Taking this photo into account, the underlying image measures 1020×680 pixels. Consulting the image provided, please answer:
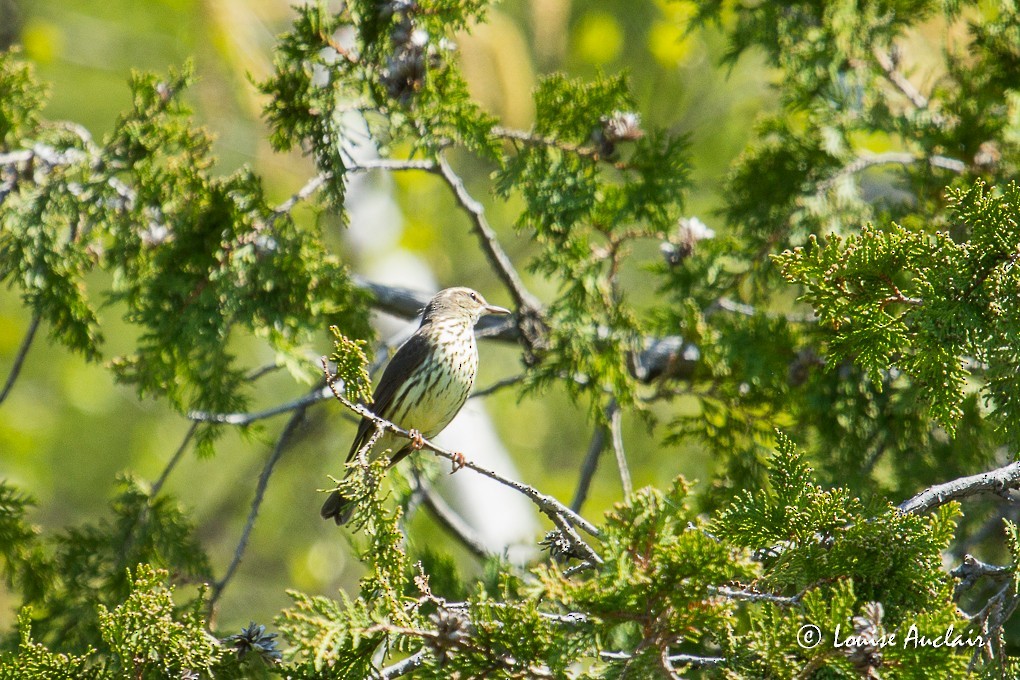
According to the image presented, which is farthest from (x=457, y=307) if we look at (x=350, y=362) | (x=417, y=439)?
(x=350, y=362)

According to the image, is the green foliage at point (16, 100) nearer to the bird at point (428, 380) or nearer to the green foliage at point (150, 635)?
the bird at point (428, 380)

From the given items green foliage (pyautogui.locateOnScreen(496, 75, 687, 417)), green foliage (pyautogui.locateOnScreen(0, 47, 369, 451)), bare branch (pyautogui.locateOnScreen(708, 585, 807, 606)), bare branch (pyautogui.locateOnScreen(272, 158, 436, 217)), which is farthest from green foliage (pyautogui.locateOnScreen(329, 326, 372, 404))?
green foliage (pyautogui.locateOnScreen(496, 75, 687, 417))

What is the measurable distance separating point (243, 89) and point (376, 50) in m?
4.42

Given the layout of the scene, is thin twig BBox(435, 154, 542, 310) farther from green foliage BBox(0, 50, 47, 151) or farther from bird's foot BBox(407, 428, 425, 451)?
green foliage BBox(0, 50, 47, 151)

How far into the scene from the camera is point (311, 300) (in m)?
3.60

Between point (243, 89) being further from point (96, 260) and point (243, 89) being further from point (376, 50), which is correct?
point (376, 50)

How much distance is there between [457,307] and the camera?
464cm

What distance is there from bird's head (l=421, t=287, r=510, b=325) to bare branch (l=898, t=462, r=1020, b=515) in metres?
2.38

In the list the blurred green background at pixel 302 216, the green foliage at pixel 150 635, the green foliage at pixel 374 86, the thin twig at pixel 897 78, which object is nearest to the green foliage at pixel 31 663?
the green foliage at pixel 150 635

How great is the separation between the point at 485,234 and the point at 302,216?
6411 millimetres

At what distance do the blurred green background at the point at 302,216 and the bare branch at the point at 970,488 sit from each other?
4804 millimetres

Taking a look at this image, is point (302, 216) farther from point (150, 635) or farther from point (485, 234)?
point (150, 635)

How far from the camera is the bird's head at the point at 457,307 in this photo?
180 inches

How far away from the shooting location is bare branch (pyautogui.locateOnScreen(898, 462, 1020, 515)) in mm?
2391
